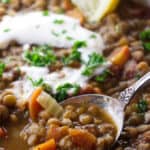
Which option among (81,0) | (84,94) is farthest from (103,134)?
(81,0)

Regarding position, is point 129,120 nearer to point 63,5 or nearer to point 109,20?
point 109,20

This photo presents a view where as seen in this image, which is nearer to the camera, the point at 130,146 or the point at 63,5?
the point at 130,146

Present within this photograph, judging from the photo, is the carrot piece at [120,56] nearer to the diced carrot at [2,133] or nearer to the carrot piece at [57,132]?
the carrot piece at [57,132]

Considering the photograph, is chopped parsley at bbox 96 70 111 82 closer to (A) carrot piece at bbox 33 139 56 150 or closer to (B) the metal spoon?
(B) the metal spoon

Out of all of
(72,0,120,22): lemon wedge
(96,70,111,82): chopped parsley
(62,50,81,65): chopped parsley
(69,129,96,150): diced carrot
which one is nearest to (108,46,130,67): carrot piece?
(96,70,111,82): chopped parsley

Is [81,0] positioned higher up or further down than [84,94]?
higher up
